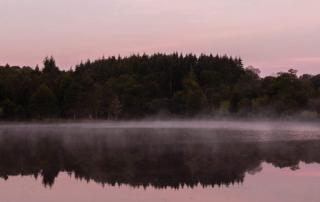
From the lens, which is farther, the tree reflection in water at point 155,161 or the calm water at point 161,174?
the tree reflection in water at point 155,161

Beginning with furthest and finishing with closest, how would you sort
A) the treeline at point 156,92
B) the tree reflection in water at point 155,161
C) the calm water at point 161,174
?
the treeline at point 156,92 < the tree reflection in water at point 155,161 < the calm water at point 161,174

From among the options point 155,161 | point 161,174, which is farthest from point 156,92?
point 161,174

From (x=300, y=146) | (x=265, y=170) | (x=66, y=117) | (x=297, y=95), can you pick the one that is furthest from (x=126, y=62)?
(x=265, y=170)

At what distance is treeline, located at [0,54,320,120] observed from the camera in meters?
109

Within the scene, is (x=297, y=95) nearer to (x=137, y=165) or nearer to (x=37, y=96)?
(x=37, y=96)

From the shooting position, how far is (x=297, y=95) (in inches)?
4338

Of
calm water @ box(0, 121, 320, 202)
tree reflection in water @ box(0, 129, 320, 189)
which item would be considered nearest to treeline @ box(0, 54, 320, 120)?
tree reflection in water @ box(0, 129, 320, 189)

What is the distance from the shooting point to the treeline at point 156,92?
109 m

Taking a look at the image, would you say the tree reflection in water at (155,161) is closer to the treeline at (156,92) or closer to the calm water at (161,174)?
the calm water at (161,174)

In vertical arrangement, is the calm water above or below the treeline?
below

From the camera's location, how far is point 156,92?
147125 millimetres

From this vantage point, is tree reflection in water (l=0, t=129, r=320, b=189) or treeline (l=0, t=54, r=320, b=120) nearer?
tree reflection in water (l=0, t=129, r=320, b=189)

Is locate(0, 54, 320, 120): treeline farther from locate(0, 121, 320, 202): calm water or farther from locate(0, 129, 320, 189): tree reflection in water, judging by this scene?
locate(0, 121, 320, 202): calm water

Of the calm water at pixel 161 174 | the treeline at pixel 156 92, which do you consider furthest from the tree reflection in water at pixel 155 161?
the treeline at pixel 156 92
